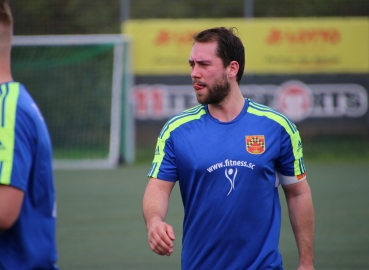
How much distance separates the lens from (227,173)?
3459mm

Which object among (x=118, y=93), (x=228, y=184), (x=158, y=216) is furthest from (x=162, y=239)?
(x=118, y=93)

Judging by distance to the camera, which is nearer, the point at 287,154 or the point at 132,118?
the point at 287,154

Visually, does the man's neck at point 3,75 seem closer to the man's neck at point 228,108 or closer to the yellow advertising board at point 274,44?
the man's neck at point 228,108

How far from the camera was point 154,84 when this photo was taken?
1569 cm

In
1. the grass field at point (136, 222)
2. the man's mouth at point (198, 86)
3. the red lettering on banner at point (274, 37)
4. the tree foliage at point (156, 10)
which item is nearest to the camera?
the man's mouth at point (198, 86)

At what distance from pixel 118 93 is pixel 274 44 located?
358 cm

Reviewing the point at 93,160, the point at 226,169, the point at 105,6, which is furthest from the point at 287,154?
the point at 105,6

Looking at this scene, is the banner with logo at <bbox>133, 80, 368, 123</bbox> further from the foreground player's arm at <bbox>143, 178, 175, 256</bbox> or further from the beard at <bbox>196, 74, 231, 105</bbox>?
the foreground player's arm at <bbox>143, 178, 175, 256</bbox>

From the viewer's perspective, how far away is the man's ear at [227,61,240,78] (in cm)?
366

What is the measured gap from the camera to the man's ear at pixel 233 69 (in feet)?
12.0

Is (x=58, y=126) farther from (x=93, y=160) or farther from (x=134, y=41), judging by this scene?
(x=134, y=41)

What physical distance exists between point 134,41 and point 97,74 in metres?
1.16

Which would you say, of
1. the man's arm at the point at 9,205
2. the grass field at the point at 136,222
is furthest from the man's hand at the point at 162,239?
the grass field at the point at 136,222

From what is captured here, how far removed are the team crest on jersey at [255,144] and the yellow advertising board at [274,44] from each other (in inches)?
479
